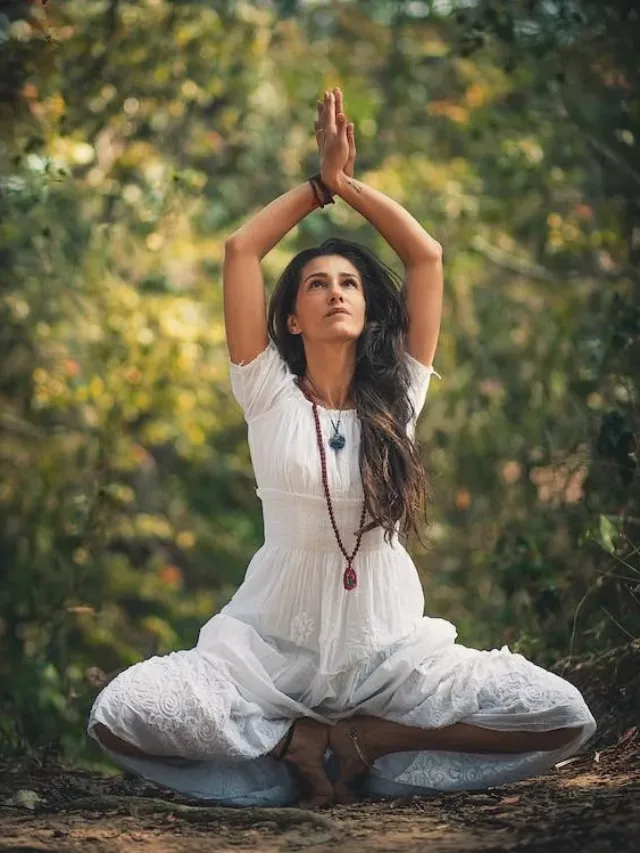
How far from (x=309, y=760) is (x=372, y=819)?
299 mm

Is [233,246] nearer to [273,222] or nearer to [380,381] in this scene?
[273,222]

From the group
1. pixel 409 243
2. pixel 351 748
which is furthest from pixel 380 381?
pixel 351 748

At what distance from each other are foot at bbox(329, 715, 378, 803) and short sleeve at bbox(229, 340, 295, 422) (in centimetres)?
85

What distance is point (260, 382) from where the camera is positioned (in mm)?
3797

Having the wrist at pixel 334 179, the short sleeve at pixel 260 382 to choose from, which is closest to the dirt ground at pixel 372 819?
the short sleeve at pixel 260 382

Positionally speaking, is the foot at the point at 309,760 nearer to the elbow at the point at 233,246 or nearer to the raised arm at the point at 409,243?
the raised arm at the point at 409,243

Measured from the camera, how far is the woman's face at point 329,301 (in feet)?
12.4

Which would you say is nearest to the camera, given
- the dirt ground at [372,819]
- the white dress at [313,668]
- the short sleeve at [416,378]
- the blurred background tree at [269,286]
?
the dirt ground at [372,819]

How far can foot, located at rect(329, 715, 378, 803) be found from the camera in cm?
368

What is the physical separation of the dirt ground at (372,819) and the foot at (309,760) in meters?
0.11

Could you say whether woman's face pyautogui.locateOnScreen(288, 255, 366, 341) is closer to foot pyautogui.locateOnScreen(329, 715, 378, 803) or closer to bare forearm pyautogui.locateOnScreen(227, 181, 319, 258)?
bare forearm pyautogui.locateOnScreen(227, 181, 319, 258)

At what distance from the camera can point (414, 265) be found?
3.87 m

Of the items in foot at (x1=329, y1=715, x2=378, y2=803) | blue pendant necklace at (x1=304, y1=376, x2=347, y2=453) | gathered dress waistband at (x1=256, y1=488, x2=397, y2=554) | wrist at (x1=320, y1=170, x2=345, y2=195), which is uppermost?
wrist at (x1=320, y1=170, x2=345, y2=195)

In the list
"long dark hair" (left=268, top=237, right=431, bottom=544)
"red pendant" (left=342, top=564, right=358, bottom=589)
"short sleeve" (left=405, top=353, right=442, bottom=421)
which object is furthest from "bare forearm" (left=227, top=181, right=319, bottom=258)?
"red pendant" (left=342, top=564, right=358, bottom=589)
